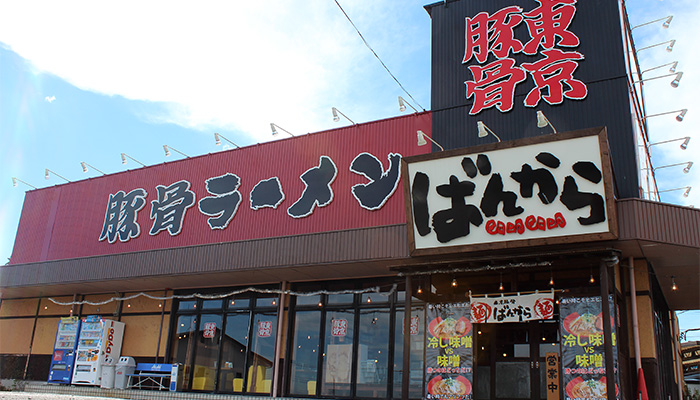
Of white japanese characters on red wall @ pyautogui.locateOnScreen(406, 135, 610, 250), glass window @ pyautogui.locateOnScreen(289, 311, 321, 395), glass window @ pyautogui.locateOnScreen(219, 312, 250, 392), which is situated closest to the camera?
white japanese characters on red wall @ pyautogui.locateOnScreen(406, 135, 610, 250)

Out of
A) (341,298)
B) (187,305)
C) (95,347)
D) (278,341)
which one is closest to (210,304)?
(187,305)

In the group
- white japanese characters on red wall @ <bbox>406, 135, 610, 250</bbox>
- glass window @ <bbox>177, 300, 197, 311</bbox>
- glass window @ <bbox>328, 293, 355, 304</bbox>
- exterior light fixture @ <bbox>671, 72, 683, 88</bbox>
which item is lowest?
glass window @ <bbox>177, 300, 197, 311</bbox>

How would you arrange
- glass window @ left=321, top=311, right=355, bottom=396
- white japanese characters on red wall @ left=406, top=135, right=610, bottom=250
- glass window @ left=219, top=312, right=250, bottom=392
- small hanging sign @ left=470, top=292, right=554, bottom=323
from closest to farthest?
1. white japanese characters on red wall @ left=406, top=135, right=610, bottom=250
2. small hanging sign @ left=470, top=292, right=554, bottom=323
3. glass window @ left=321, top=311, right=355, bottom=396
4. glass window @ left=219, top=312, right=250, bottom=392

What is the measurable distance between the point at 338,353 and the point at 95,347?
23.3ft

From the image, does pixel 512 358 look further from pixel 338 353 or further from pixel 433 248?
pixel 338 353

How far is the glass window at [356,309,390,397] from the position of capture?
40.8ft

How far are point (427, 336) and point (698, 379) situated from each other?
21224 millimetres

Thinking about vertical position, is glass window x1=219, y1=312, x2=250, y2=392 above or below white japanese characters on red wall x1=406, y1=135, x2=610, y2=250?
below

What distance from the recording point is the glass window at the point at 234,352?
14266 mm

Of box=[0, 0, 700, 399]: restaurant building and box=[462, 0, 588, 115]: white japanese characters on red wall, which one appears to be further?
Answer: box=[462, 0, 588, 115]: white japanese characters on red wall

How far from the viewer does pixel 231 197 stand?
1510 cm

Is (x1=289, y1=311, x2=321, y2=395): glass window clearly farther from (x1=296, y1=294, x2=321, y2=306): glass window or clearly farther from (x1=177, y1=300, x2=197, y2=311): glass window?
(x1=177, y1=300, x2=197, y2=311): glass window

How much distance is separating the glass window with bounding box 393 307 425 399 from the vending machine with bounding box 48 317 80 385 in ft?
30.7

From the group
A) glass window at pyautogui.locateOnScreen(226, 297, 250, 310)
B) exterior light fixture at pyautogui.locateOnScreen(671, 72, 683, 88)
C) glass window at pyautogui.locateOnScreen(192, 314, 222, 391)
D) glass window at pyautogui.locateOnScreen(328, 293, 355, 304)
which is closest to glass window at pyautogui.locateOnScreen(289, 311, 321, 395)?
glass window at pyautogui.locateOnScreen(328, 293, 355, 304)
